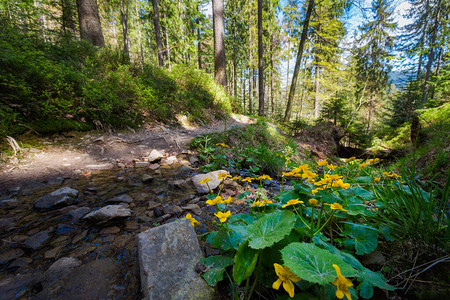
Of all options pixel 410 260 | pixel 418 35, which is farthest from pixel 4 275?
pixel 418 35

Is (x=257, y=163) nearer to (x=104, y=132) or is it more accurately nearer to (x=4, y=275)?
(x=4, y=275)

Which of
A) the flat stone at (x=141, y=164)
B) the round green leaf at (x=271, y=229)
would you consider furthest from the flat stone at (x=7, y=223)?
the round green leaf at (x=271, y=229)

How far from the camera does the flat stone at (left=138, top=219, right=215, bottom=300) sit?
2.89ft

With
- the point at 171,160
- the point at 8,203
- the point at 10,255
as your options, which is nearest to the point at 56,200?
the point at 8,203

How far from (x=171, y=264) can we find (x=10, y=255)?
118 centimetres

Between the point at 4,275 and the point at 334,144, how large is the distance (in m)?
8.96

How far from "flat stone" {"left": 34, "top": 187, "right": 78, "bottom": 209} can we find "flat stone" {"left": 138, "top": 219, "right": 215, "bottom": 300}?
1.33 m

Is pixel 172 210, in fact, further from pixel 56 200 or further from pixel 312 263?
pixel 312 263

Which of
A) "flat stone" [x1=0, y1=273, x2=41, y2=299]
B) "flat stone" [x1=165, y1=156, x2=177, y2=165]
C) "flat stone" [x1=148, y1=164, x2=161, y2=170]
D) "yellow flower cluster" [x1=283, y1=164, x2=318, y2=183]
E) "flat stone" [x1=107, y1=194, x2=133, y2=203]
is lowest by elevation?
"flat stone" [x1=0, y1=273, x2=41, y2=299]

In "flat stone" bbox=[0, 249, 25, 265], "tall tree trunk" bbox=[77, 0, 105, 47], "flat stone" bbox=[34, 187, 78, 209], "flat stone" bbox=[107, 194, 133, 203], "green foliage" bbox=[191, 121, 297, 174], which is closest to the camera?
"flat stone" bbox=[0, 249, 25, 265]

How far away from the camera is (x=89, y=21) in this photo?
6.13 meters

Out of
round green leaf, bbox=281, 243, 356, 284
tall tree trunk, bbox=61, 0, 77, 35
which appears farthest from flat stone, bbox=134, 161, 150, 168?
tall tree trunk, bbox=61, 0, 77, 35

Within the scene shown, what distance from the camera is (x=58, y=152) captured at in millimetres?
3014

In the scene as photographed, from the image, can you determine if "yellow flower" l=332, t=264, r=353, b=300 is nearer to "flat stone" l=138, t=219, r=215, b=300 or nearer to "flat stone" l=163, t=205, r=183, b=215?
"flat stone" l=138, t=219, r=215, b=300
